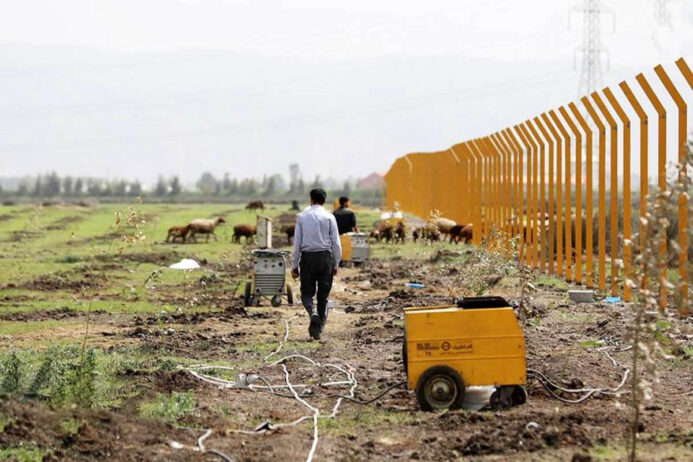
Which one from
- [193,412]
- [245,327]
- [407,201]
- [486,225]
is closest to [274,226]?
[407,201]

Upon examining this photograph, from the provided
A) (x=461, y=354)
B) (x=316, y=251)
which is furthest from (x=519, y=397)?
(x=316, y=251)

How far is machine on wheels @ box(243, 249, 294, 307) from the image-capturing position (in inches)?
615

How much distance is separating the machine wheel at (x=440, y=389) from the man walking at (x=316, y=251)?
4425 mm

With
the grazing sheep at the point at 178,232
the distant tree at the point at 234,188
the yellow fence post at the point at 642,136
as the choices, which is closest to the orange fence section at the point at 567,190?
the yellow fence post at the point at 642,136

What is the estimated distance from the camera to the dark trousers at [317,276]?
12.9 m

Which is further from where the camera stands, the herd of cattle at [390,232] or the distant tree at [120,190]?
the distant tree at [120,190]

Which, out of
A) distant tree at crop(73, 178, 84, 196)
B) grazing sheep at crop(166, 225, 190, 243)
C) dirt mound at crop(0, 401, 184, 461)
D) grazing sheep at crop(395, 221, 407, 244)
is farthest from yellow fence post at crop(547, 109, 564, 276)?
distant tree at crop(73, 178, 84, 196)

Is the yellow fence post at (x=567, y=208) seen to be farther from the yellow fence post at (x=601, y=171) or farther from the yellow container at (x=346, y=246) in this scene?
the yellow container at (x=346, y=246)

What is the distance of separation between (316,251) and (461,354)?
184 inches

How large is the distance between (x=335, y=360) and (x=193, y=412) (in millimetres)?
2956

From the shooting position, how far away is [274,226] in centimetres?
4328

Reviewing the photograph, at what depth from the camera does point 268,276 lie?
52.0 ft

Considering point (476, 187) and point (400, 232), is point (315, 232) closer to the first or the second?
point (476, 187)

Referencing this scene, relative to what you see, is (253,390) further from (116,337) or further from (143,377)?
(116,337)
